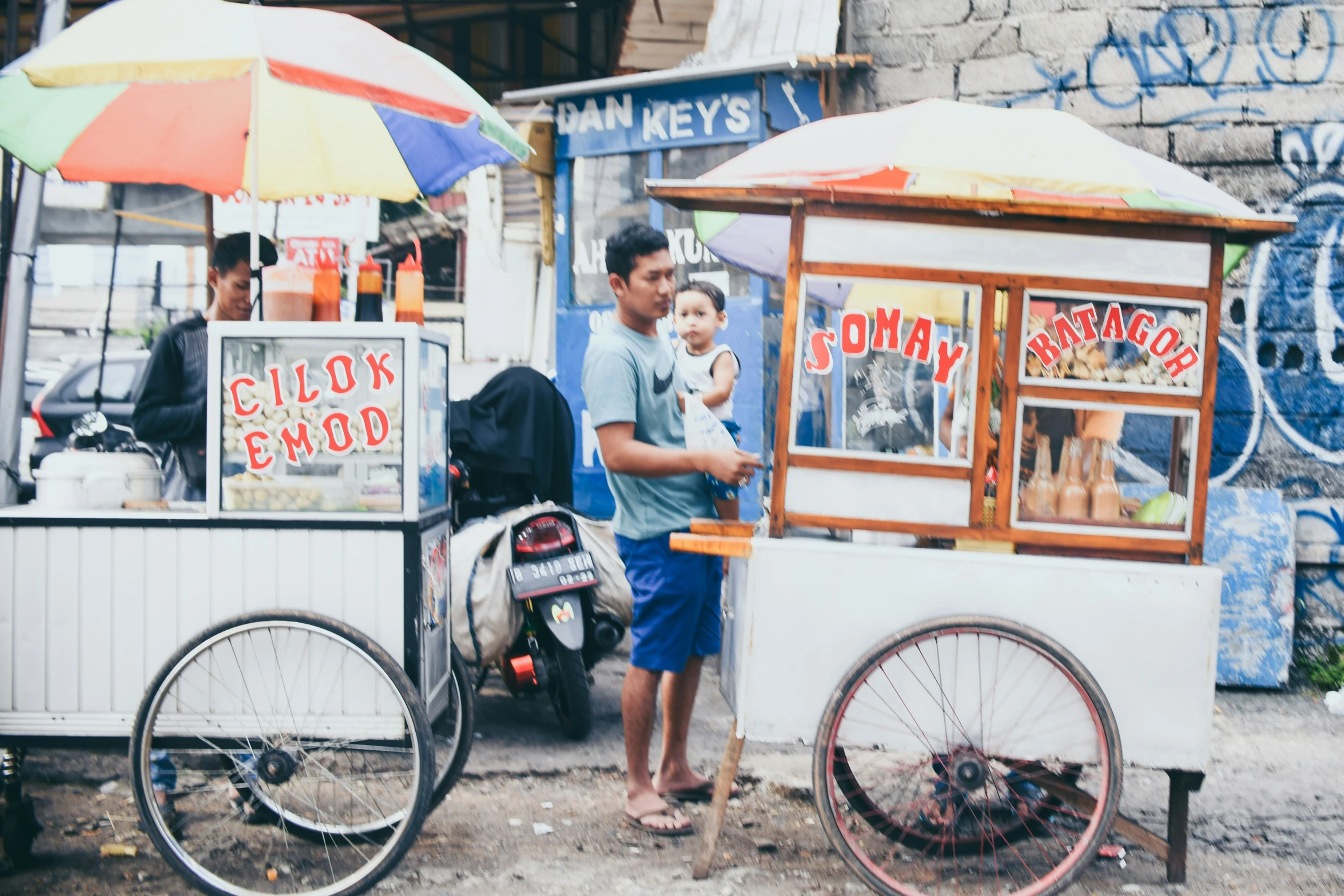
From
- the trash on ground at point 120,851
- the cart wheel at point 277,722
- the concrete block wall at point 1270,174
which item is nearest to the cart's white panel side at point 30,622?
the cart wheel at point 277,722

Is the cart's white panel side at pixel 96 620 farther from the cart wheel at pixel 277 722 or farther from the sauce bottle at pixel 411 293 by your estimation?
the sauce bottle at pixel 411 293

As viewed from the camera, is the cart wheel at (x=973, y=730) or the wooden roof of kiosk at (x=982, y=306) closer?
the cart wheel at (x=973, y=730)

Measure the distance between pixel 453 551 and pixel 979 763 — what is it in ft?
7.37

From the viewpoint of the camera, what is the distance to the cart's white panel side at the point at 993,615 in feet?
9.52

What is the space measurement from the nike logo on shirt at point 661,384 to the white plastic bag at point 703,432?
4.9 inches

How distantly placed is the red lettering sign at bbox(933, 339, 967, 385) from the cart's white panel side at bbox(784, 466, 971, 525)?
0.28 meters

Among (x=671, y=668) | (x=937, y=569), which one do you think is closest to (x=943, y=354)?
(x=937, y=569)

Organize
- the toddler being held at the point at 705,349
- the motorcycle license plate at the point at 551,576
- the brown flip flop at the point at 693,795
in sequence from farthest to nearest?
1. the toddler being held at the point at 705,349
2. the motorcycle license plate at the point at 551,576
3. the brown flip flop at the point at 693,795

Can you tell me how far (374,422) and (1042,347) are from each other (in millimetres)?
1799

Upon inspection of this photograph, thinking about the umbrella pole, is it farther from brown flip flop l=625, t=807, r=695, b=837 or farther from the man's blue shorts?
brown flip flop l=625, t=807, r=695, b=837

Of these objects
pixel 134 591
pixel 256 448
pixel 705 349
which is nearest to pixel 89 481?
pixel 134 591

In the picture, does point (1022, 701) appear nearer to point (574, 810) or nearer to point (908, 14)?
point (574, 810)

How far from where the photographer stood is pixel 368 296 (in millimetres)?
3252

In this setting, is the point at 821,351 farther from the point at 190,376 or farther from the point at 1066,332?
the point at 190,376
